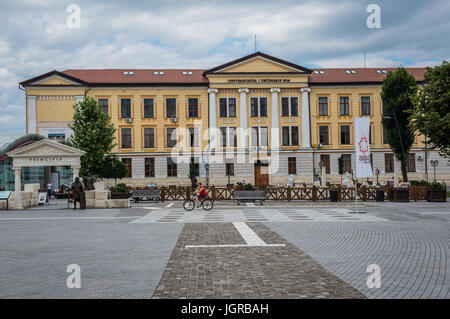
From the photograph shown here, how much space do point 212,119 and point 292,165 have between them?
Result: 10.7 meters

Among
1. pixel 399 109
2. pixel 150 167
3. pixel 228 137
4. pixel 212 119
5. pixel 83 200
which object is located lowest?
pixel 83 200

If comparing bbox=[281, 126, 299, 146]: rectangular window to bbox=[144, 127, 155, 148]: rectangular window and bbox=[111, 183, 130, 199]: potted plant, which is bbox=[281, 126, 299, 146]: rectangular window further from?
bbox=[111, 183, 130, 199]: potted plant

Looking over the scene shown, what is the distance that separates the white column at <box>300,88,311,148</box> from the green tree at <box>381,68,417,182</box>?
10047mm

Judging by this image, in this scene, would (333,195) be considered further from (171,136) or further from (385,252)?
(171,136)

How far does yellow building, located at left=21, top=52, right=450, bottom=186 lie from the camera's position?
48.3m

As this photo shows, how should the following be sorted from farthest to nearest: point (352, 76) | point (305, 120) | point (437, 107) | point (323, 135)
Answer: point (352, 76) → point (323, 135) → point (305, 120) → point (437, 107)

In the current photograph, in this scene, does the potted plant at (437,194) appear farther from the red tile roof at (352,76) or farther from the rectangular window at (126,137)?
the rectangular window at (126,137)

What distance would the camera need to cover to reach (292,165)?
48656mm

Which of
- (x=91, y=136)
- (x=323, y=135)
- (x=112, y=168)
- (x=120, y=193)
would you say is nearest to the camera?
(x=120, y=193)

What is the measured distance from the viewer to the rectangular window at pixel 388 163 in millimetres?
49469

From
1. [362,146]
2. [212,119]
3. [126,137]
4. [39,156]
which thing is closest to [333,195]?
[362,146]

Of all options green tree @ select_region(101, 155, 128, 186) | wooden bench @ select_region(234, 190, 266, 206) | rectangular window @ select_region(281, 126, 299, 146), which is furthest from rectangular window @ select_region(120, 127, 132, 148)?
wooden bench @ select_region(234, 190, 266, 206)

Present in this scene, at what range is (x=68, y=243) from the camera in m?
11.2
